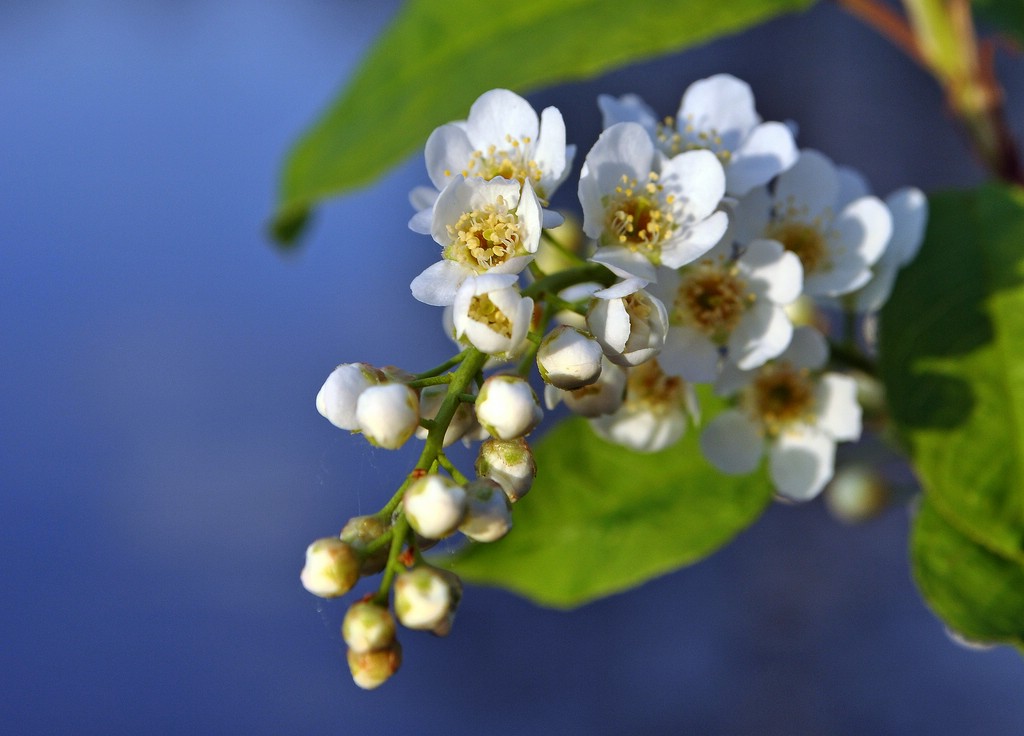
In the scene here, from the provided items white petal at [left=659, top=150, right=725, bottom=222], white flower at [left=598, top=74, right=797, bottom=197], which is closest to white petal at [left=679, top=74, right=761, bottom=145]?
white flower at [left=598, top=74, right=797, bottom=197]

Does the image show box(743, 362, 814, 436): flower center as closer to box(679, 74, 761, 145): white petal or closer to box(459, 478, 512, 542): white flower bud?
box(679, 74, 761, 145): white petal

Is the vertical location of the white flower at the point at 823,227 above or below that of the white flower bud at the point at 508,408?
below

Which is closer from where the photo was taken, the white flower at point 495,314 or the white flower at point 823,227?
the white flower at point 495,314

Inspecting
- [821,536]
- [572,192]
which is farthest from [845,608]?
[572,192]

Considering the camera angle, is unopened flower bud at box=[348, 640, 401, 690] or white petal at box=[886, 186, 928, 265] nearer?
unopened flower bud at box=[348, 640, 401, 690]

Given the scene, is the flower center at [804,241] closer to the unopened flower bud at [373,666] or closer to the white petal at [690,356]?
the white petal at [690,356]

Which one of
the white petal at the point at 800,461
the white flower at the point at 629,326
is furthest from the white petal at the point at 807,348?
the white flower at the point at 629,326
